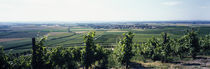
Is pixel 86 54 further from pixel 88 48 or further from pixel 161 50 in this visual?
pixel 161 50

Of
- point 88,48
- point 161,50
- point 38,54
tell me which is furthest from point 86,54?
point 161,50

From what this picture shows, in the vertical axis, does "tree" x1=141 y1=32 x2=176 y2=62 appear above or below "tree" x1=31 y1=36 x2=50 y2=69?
below

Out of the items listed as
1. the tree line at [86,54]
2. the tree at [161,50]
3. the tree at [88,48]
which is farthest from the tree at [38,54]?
the tree at [161,50]

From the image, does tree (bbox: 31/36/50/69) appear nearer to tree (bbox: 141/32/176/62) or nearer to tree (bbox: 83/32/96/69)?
tree (bbox: 83/32/96/69)

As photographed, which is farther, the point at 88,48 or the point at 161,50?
the point at 161,50

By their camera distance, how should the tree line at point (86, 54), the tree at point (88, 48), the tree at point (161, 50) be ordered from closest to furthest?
the tree line at point (86, 54) → the tree at point (88, 48) → the tree at point (161, 50)

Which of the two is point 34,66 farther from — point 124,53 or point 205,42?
point 205,42

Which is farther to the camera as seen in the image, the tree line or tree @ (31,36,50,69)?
the tree line

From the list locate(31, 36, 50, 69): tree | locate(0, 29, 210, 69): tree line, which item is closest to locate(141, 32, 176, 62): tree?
locate(0, 29, 210, 69): tree line

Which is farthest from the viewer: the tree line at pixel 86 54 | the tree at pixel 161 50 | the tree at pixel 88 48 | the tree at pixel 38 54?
the tree at pixel 161 50

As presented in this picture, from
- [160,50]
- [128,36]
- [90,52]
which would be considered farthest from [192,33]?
[90,52]

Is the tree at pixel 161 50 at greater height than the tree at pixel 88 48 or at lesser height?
lesser

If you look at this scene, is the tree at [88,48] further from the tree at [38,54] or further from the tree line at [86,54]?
the tree at [38,54]

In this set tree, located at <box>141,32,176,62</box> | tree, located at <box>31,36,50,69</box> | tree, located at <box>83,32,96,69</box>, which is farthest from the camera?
tree, located at <box>141,32,176,62</box>
